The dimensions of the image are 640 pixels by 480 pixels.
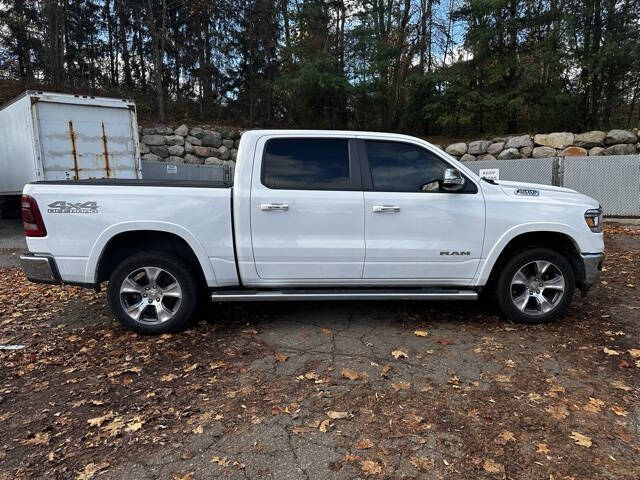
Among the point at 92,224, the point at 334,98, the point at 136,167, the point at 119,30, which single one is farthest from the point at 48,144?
the point at 119,30

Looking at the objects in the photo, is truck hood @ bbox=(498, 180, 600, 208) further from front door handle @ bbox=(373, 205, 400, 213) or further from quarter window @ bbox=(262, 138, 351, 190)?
quarter window @ bbox=(262, 138, 351, 190)

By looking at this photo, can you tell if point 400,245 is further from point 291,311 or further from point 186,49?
point 186,49

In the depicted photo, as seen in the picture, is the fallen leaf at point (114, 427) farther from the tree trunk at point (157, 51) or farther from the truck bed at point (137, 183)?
the tree trunk at point (157, 51)

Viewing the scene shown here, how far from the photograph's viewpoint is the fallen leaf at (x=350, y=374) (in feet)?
11.8

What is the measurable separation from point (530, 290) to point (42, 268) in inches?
195

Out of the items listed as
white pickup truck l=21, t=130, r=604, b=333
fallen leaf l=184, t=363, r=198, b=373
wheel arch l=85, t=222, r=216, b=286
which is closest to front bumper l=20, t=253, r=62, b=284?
white pickup truck l=21, t=130, r=604, b=333

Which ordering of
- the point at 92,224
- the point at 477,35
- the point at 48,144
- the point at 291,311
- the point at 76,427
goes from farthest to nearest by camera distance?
Result: the point at 477,35 → the point at 48,144 → the point at 291,311 → the point at 92,224 → the point at 76,427

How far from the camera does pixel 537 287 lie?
4.65 m

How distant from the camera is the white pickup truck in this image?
14.0ft

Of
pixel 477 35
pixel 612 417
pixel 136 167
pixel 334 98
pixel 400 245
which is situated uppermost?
pixel 477 35

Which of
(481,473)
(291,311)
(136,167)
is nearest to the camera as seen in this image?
(481,473)

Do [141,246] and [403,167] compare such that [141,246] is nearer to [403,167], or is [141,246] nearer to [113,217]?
[113,217]

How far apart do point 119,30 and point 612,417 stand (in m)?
23.1

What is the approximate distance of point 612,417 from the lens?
3.00 m
